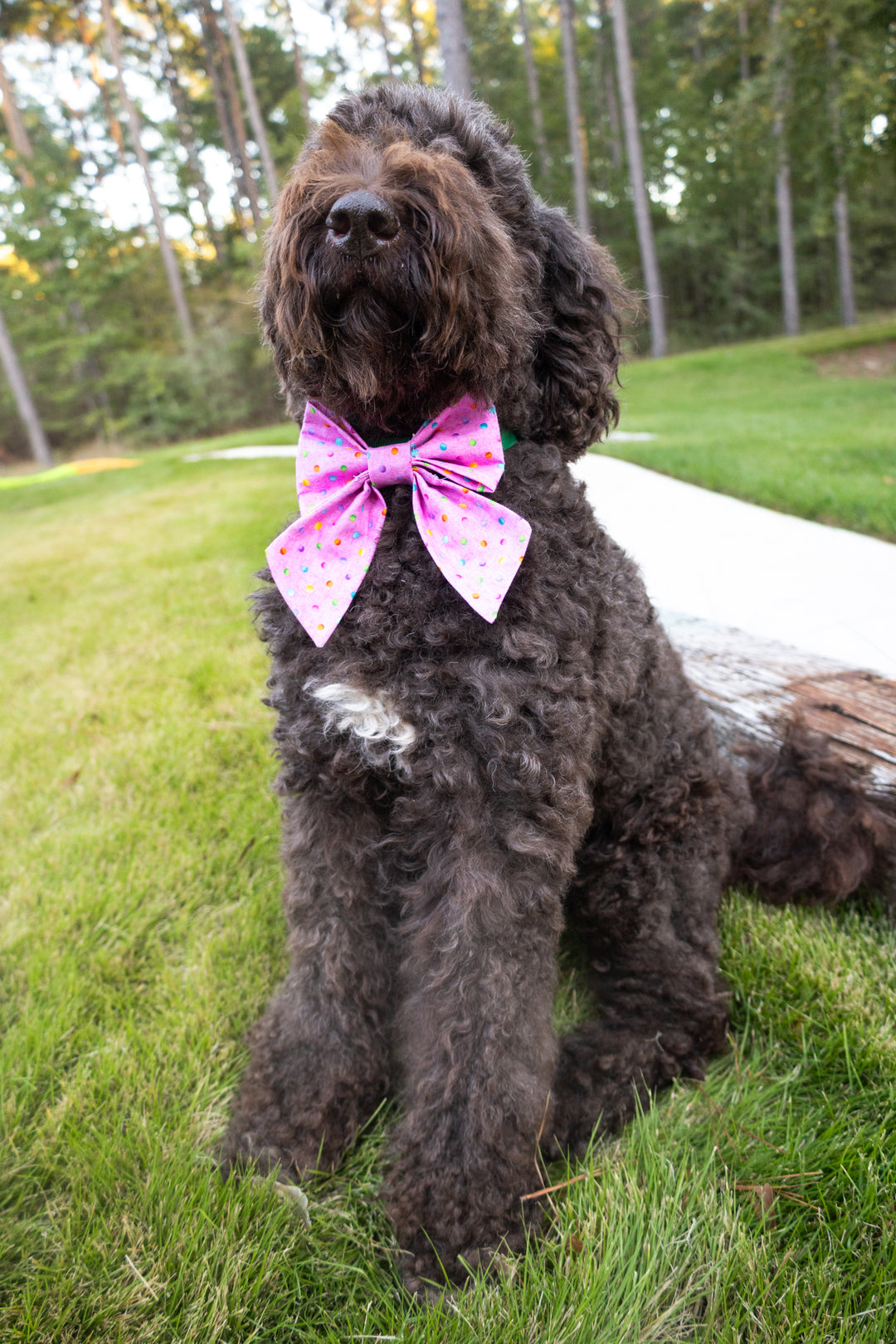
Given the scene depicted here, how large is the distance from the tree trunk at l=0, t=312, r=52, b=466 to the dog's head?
24.2 metres

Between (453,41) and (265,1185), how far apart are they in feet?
38.3

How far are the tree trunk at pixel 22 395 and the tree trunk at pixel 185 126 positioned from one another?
9272 mm

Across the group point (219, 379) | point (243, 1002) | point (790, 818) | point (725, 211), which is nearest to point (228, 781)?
point (243, 1002)

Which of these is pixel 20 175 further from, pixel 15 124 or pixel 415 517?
pixel 415 517

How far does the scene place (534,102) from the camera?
27.3 meters

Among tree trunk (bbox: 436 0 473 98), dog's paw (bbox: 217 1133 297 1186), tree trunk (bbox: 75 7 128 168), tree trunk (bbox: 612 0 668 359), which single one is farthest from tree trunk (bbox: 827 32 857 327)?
tree trunk (bbox: 75 7 128 168)

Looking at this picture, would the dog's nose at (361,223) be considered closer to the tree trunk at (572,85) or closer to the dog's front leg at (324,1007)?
the dog's front leg at (324,1007)

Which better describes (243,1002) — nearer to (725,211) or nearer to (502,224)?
(502,224)

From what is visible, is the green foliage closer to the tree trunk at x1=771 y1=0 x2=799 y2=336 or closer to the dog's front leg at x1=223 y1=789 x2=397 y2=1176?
the dog's front leg at x1=223 y1=789 x2=397 y2=1176

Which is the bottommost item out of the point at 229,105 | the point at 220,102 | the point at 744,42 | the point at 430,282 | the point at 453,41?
the point at 430,282

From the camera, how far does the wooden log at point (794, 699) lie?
2561 mm

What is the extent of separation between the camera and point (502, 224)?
1891 millimetres

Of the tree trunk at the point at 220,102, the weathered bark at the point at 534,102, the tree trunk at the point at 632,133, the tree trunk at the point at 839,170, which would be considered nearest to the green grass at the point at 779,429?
the tree trunk at the point at 632,133

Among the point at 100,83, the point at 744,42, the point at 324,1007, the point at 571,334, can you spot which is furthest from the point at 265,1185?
the point at 100,83
